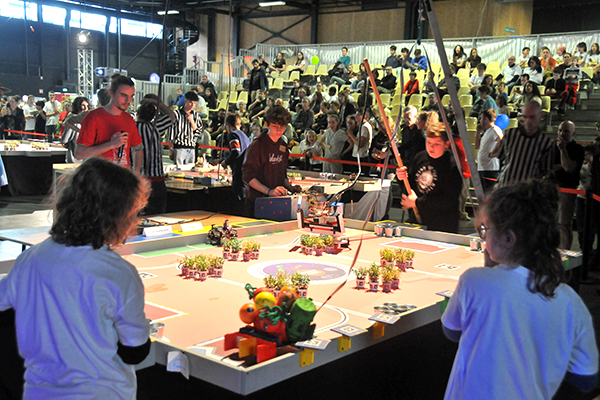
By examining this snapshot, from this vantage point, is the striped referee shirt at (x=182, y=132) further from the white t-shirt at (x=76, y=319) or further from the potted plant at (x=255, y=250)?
the white t-shirt at (x=76, y=319)

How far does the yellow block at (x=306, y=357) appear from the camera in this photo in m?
1.81

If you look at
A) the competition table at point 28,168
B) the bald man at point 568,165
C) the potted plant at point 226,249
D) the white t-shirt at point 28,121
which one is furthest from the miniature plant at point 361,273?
the white t-shirt at point 28,121

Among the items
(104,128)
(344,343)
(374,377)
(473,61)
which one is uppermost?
(473,61)

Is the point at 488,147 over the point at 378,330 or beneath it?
over

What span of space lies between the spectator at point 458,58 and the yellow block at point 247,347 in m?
12.6

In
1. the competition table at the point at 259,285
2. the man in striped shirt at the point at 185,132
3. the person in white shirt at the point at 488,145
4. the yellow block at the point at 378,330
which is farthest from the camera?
the person in white shirt at the point at 488,145

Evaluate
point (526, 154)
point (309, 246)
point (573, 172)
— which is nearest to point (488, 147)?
point (573, 172)

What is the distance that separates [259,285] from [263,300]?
713 millimetres

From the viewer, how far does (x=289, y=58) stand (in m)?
19.2

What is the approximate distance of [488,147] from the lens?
759 centimetres

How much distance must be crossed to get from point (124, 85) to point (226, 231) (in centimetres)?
128

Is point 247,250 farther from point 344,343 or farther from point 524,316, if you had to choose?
point 524,316

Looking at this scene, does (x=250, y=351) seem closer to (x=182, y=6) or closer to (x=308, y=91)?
(x=308, y=91)

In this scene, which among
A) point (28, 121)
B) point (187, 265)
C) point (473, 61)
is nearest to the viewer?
point (187, 265)
